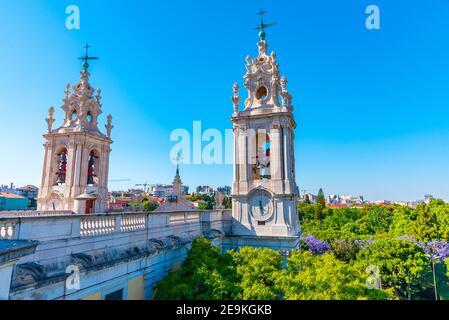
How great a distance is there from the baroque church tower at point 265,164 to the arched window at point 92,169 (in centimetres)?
1392

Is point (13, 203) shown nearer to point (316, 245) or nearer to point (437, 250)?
point (316, 245)

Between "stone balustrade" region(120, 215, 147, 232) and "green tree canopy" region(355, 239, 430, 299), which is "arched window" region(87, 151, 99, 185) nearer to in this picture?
"stone balustrade" region(120, 215, 147, 232)

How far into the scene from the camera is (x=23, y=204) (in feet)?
224

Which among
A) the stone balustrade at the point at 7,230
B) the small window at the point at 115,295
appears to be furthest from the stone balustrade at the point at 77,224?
the small window at the point at 115,295

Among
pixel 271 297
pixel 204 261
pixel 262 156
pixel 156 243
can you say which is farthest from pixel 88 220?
pixel 262 156

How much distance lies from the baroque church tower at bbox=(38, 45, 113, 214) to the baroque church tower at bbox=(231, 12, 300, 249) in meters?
12.3

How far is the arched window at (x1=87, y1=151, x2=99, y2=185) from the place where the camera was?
1067 inches

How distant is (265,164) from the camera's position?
21672 millimetres

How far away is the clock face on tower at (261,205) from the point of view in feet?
66.2

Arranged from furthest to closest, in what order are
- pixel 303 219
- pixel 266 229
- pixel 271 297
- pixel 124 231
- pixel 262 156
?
1. pixel 303 219
2. pixel 262 156
3. pixel 266 229
4. pixel 124 231
5. pixel 271 297

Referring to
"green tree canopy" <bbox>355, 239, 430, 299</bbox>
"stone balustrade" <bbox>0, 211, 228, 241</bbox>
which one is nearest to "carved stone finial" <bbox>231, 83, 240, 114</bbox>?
"stone balustrade" <bbox>0, 211, 228, 241</bbox>

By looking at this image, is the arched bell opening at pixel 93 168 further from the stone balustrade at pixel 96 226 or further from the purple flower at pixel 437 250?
the purple flower at pixel 437 250

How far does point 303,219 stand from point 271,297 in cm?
7208
